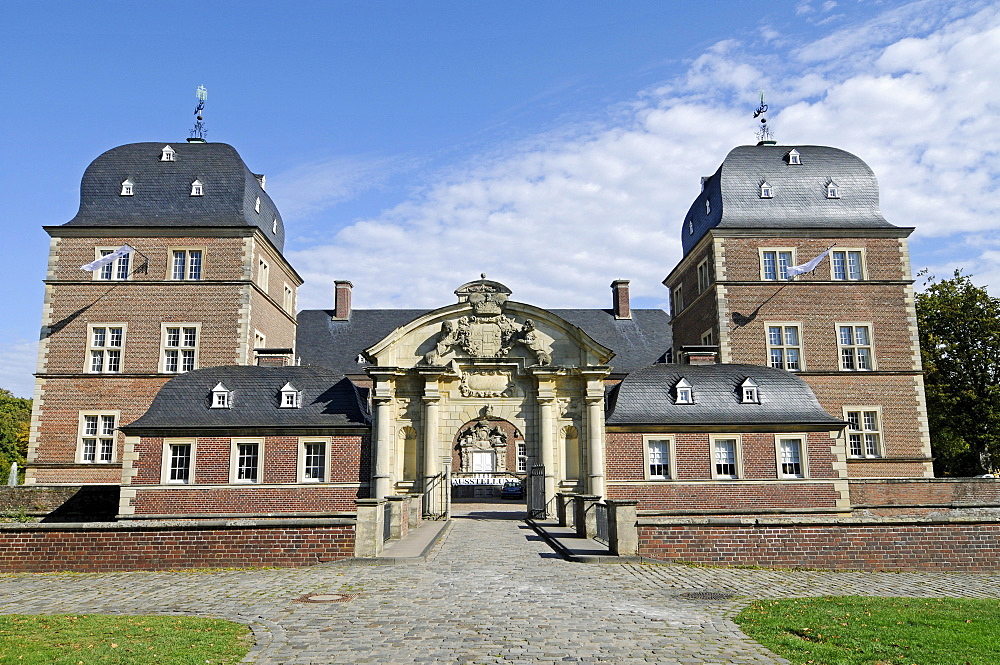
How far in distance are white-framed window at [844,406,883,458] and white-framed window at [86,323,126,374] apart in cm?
3190

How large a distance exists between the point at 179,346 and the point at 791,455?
25786 millimetres

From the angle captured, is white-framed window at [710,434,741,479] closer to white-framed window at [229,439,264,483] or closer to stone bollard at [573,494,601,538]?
stone bollard at [573,494,601,538]

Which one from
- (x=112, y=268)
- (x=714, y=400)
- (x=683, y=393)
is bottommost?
(x=714, y=400)

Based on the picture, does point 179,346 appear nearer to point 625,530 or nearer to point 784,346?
point 625,530

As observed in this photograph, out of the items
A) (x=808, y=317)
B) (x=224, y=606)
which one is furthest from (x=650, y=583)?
(x=808, y=317)

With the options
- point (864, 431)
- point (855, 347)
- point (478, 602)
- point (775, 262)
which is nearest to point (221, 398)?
point (478, 602)

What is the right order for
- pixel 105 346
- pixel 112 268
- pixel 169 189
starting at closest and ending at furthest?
1. pixel 105 346
2. pixel 112 268
3. pixel 169 189

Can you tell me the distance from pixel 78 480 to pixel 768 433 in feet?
90.9

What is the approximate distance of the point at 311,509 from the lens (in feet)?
86.7

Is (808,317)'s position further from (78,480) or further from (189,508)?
(78,480)

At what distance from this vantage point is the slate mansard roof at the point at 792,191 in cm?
3659

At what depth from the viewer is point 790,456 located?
2733cm

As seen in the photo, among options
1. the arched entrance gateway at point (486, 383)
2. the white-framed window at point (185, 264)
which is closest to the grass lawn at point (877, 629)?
the arched entrance gateway at point (486, 383)

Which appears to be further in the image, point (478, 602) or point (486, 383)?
point (486, 383)
